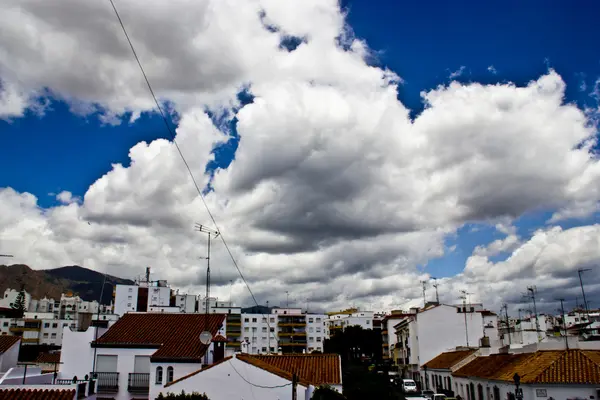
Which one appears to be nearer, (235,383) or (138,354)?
(235,383)

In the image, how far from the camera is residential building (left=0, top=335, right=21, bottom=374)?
101 feet

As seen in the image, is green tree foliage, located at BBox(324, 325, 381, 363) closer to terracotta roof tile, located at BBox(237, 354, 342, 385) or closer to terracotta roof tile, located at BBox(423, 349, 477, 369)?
terracotta roof tile, located at BBox(423, 349, 477, 369)

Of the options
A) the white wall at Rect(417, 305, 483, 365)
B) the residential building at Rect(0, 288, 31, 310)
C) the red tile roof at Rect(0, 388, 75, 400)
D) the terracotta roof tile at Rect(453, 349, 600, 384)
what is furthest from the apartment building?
the red tile roof at Rect(0, 388, 75, 400)

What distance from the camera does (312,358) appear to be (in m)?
34.6

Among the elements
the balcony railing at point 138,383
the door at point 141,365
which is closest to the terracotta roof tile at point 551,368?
the balcony railing at point 138,383

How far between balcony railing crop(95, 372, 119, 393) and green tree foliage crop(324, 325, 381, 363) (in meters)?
77.3

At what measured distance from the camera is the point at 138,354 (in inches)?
1331

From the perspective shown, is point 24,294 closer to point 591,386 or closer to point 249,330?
point 249,330

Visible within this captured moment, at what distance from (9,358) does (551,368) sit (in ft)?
105

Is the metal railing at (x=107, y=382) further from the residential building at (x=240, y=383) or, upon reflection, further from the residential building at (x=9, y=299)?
the residential building at (x=9, y=299)

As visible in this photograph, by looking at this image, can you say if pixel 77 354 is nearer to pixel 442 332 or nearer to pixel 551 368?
pixel 551 368

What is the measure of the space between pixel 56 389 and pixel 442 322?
55.7 meters

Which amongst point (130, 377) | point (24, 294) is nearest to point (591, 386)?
point (130, 377)

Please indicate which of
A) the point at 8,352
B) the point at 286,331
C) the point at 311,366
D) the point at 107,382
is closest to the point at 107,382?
the point at 107,382
